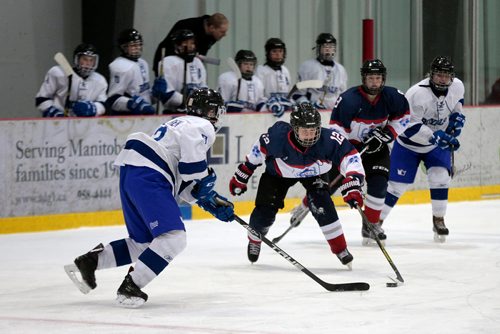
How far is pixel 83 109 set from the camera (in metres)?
8.54

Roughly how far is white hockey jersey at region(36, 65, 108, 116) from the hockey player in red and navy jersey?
2.11 metres

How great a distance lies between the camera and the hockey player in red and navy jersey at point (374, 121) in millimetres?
7363

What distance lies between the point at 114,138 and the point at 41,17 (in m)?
2.41

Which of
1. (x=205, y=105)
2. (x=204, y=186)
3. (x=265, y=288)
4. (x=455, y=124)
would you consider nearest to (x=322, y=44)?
(x=455, y=124)

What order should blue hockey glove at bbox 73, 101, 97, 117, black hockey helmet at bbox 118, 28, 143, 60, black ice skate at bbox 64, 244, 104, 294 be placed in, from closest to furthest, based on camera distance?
black ice skate at bbox 64, 244, 104, 294 → blue hockey glove at bbox 73, 101, 97, 117 → black hockey helmet at bbox 118, 28, 143, 60

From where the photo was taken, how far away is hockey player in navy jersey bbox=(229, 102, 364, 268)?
619 cm

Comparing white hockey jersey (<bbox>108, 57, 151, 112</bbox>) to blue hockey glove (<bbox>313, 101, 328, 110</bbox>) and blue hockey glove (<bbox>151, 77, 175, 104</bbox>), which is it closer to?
blue hockey glove (<bbox>151, 77, 175, 104</bbox>)

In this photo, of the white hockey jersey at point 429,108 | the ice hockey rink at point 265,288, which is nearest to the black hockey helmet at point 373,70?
the white hockey jersey at point 429,108

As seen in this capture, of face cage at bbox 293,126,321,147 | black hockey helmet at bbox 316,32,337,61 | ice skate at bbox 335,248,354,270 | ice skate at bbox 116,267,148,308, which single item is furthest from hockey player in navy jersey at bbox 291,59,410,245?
black hockey helmet at bbox 316,32,337,61

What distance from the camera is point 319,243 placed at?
7.72m

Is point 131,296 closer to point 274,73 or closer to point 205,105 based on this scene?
point 205,105

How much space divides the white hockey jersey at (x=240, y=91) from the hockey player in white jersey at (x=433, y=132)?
2.06 meters

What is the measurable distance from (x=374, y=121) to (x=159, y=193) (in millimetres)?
2531

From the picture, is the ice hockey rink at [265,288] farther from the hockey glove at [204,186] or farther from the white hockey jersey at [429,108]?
the white hockey jersey at [429,108]
